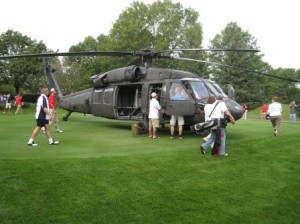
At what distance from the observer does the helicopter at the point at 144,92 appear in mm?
12797

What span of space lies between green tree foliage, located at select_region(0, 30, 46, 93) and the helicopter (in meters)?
28.2

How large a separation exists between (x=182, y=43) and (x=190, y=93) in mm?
40327

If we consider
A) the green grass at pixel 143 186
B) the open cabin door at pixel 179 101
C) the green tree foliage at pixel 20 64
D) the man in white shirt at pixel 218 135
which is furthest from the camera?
the green tree foliage at pixel 20 64

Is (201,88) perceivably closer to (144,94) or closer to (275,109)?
(144,94)

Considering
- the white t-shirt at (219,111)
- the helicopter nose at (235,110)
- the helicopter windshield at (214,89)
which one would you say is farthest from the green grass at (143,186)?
the helicopter windshield at (214,89)

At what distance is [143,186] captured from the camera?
7535 mm

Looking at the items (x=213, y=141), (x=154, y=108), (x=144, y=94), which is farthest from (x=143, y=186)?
(x=144, y=94)

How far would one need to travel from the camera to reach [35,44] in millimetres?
51125

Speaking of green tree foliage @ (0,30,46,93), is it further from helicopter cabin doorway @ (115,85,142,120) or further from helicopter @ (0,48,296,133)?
helicopter cabin doorway @ (115,85,142,120)

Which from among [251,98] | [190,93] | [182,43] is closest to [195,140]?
[190,93]

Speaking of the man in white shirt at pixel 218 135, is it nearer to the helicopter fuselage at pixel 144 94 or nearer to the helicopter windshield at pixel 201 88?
the helicopter fuselage at pixel 144 94

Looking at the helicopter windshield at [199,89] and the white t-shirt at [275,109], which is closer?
the helicopter windshield at [199,89]

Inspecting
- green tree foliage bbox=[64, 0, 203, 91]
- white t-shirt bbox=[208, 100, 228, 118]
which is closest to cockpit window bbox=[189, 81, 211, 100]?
white t-shirt bbox=[208, 100, 228, 118]

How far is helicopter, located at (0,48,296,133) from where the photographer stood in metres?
12.8
